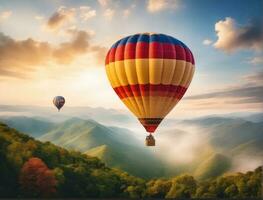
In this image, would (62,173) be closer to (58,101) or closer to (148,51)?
(58,101)

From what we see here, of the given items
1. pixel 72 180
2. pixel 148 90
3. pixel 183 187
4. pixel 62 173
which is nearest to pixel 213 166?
pixel 183 187

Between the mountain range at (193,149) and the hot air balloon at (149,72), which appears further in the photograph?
the mountain range at (193,149)

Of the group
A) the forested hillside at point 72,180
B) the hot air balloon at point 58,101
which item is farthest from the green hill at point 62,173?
the hot air balloon at point 58,101

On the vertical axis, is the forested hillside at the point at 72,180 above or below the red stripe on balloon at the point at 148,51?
below

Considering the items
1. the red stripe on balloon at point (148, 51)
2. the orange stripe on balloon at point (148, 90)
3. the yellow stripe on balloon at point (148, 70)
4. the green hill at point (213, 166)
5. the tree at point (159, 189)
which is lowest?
the tree at point (159, 189)

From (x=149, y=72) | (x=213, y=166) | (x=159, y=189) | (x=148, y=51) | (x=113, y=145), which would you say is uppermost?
(x=113, y=145)

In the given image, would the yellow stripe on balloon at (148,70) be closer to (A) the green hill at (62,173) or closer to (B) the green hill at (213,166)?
(A) the green hill at (62,173)

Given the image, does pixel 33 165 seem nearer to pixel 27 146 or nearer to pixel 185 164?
pixel 27 146
